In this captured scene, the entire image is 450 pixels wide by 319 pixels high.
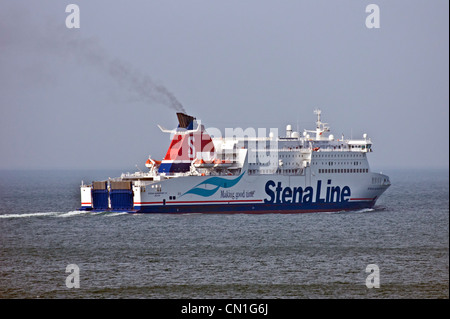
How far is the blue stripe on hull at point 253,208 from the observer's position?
41156 mm

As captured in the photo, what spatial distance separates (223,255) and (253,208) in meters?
14.5

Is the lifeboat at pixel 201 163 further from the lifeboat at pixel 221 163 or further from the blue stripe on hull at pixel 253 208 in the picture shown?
the blue stripe on hull at pixel 253 208

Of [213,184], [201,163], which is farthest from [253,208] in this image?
[201,163]

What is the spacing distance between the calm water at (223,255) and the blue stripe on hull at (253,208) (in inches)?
31.8

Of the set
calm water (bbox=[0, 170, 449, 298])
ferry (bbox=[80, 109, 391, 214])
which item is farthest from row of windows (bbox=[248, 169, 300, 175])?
calm water (bbox=[0, 170, 449, 298])

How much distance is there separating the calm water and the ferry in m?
1.11

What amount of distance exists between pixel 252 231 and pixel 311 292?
1312 cm

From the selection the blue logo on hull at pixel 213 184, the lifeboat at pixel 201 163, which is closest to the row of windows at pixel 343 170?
the blue logo on hull at pixel 213 184

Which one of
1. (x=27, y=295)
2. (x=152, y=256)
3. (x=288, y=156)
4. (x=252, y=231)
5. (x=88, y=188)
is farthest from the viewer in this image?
(x=288, y=156)

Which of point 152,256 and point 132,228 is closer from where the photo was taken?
point 152,256

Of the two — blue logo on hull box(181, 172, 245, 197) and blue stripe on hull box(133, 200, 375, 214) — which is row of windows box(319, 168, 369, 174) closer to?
blue stripe on hull box(133, 200, 375, 214)

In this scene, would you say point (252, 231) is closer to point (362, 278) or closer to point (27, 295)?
point (362, 278)
